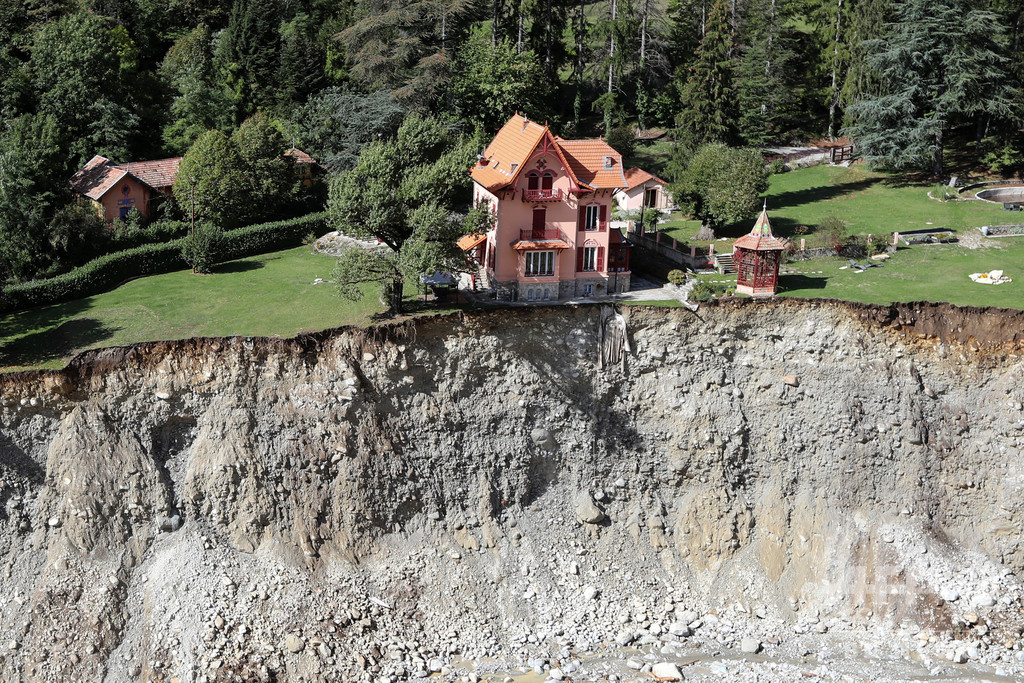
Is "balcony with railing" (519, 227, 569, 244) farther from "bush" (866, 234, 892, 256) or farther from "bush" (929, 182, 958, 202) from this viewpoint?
"bush" (929, 182, 958, 202)

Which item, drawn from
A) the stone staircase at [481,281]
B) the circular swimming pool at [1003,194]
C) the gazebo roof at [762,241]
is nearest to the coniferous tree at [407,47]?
the stone staircase at [481,281]

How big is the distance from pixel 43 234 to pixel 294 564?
25.6m

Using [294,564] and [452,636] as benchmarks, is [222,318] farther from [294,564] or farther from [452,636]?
[452,636]

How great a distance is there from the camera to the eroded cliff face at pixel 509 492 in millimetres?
38875

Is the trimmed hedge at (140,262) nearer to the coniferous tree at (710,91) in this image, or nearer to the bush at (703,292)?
the bush at (703,292)

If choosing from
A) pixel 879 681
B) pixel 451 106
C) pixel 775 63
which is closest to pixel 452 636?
pixel 879 681

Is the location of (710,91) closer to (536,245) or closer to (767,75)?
(767,75)

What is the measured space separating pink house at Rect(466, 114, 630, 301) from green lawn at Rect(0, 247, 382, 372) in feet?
23.7

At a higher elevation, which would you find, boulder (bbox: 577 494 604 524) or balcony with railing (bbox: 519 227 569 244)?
balcony with railing (bbox: 519 227 569 244)

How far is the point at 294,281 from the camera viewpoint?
5191 centimetres

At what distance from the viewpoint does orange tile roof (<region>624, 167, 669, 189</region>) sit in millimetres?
66625

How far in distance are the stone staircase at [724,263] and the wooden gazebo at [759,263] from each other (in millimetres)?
3857

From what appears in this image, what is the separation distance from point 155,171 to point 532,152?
27.0 m

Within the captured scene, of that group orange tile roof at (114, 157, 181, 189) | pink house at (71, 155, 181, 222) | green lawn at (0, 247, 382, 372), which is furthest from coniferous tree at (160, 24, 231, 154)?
green lawn at (0, 247, 382, 372)
